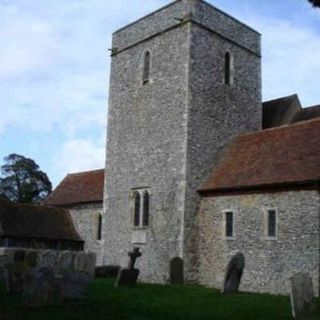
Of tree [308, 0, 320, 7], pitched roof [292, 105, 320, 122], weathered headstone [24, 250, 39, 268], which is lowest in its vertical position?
weathered headstone [24, 250, 39, 268]

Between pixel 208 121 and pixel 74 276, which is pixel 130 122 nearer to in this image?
pixel 208 121

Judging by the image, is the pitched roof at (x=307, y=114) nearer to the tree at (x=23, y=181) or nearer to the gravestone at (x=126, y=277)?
the gravestone at (x=126, y=277)

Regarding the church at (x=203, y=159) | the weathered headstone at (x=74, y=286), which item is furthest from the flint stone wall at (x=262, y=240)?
the weathered headstone at (x=74, y=286)

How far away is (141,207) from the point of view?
2300 centimetres

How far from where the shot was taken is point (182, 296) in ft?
50.1

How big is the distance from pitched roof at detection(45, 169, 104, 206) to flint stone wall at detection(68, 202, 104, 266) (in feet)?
1.29

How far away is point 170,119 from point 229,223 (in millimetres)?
5176

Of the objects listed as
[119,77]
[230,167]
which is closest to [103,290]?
[230,167]

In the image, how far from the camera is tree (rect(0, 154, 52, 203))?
171ft

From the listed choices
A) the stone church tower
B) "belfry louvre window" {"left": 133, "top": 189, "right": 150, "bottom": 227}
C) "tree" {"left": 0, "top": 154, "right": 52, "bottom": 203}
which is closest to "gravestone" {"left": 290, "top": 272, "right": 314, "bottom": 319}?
the stone church tower

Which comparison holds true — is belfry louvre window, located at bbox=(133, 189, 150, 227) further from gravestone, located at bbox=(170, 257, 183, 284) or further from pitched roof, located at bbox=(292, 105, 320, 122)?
pitched roof, located at bbox=(292, 105, 320, 122)

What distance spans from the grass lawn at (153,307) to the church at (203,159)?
12.0ft

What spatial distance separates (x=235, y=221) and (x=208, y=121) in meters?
4.86

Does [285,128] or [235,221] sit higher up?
[285,128]
